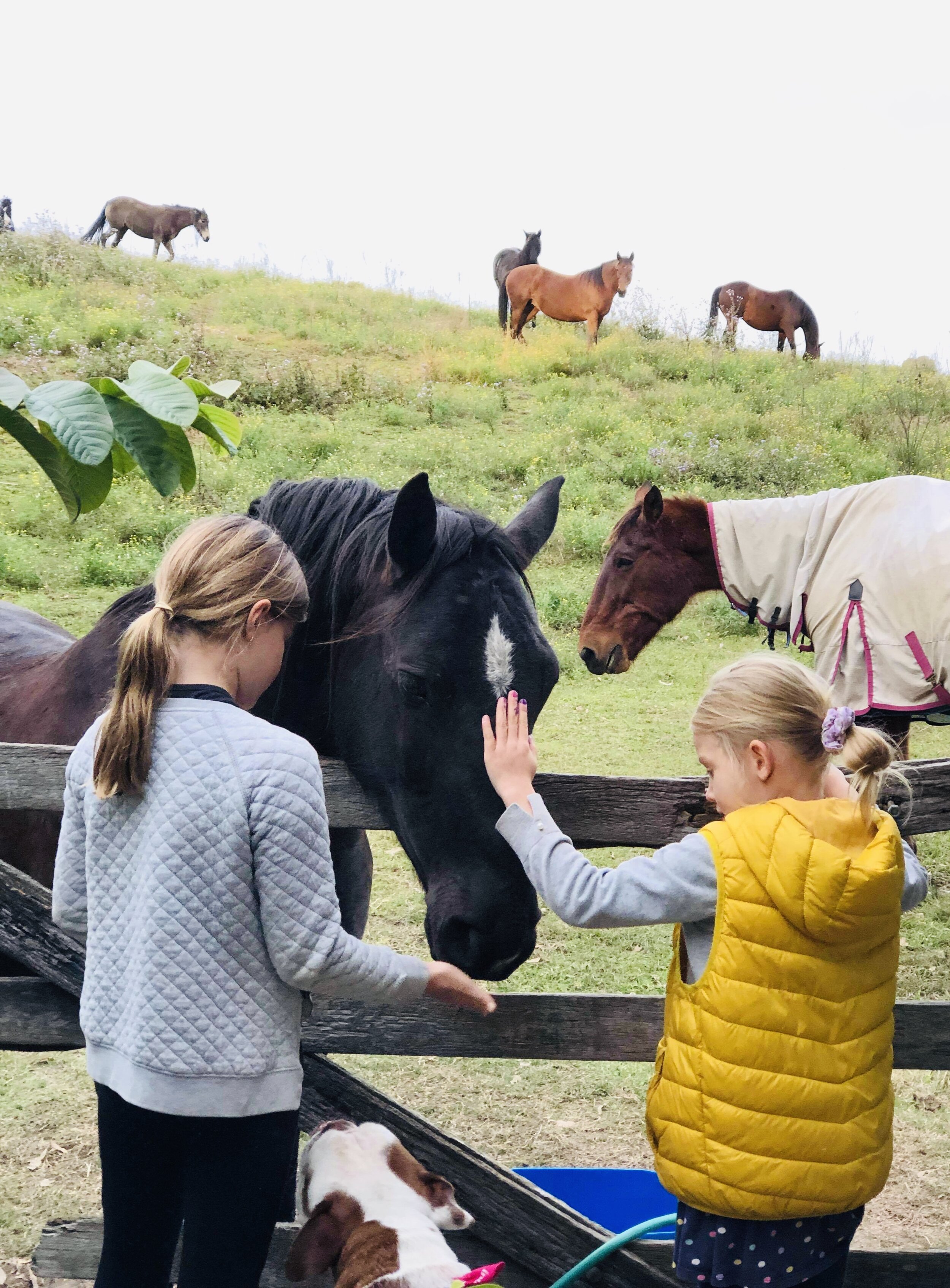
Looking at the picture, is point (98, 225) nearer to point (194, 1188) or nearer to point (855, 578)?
point (855, 578)

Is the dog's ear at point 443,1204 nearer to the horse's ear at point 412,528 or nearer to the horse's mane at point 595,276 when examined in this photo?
the horse's ear at point 412,528

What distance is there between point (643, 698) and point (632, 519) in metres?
2.35

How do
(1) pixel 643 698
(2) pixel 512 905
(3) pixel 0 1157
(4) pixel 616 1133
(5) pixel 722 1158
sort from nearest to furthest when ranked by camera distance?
(5) pixel 722 1158, (2) pixel 512 905, (3) pixel 0 1157, (4) pixel 616 1133, (1) pixel 643 698

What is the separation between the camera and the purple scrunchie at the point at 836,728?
1.58 metres

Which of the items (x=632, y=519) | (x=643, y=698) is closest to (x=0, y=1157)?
(x=632, y=519)

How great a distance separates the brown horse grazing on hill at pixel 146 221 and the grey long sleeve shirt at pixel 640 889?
22.3 meters

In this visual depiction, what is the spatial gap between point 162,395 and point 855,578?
363 centimetres

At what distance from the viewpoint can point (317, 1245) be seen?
170cm

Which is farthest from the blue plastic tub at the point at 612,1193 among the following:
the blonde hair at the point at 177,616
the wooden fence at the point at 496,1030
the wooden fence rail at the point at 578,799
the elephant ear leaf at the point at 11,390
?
the elephant ear leaf at the point at 11,390

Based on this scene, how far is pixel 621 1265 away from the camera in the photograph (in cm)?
221

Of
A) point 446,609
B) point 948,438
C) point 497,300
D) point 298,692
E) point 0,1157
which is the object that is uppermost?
point 497,300

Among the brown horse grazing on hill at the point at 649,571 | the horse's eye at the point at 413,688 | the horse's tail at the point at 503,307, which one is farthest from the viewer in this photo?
the horse's tail at the point at 503,307

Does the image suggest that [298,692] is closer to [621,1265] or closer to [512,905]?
[512,905]

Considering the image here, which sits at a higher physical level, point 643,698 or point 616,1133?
point 643,698
